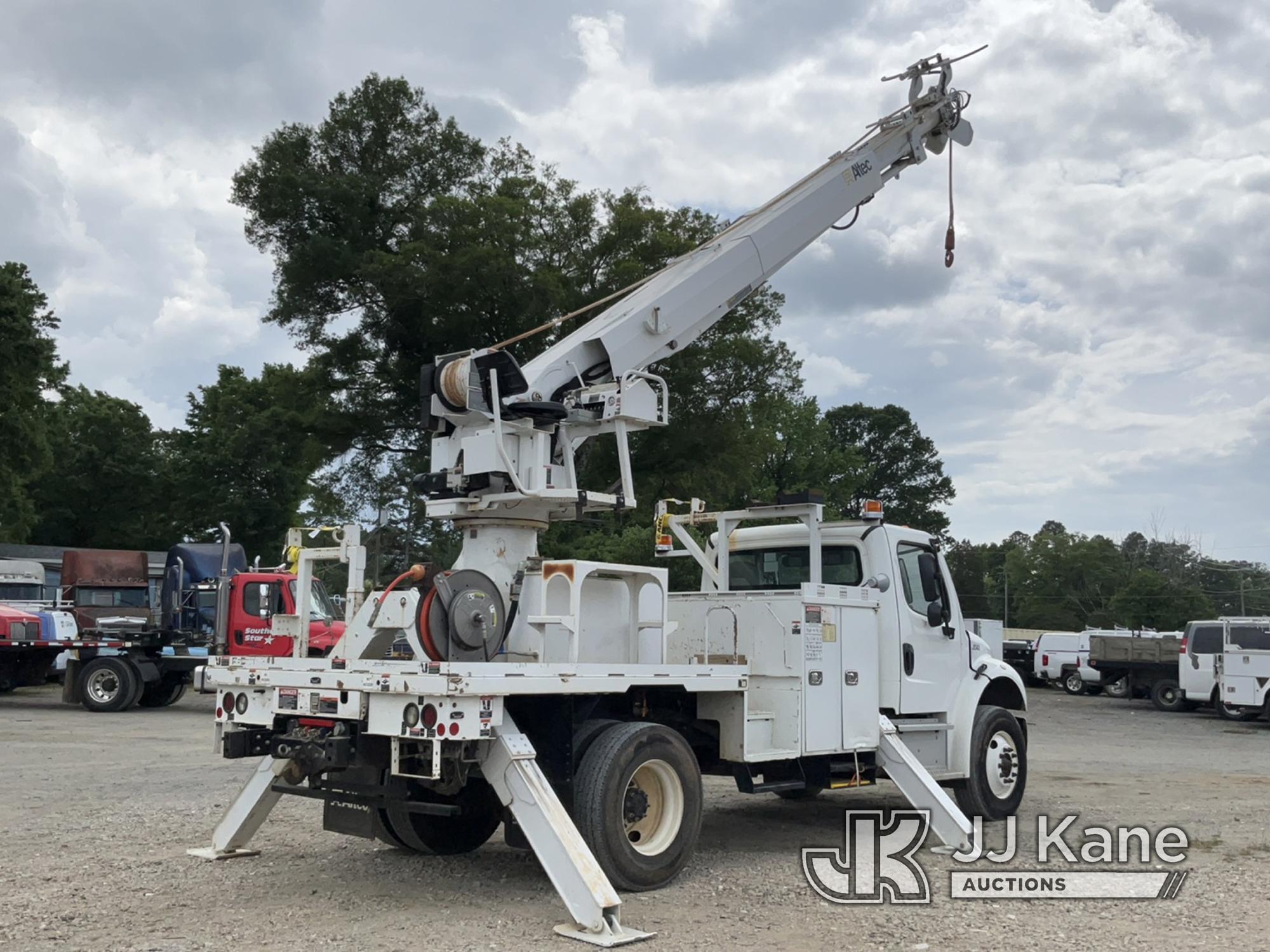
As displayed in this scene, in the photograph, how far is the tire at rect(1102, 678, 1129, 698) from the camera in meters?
30.3

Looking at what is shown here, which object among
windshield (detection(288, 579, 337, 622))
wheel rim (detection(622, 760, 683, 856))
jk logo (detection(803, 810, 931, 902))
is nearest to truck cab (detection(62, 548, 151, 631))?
windshield (detection(288, 579, 337, 622))

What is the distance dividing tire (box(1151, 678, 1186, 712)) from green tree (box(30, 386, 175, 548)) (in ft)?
140

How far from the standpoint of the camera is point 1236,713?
81.8 ft

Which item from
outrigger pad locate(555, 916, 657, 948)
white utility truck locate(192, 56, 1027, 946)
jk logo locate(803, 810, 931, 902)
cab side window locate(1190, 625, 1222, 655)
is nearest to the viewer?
outrigger pad locate(555, 916, 657, 948)

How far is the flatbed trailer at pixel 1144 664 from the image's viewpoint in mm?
28891

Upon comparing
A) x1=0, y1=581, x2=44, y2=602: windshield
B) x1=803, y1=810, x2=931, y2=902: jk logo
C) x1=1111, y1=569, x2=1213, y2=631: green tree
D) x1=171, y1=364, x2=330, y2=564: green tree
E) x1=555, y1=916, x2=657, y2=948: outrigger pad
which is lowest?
x1=803, y1=810, x2=931, y2=902: jk logo

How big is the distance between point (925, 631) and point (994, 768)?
1.44 m

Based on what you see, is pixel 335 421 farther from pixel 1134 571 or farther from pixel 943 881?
pixel 1134 571

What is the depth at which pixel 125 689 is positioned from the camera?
2200 cm

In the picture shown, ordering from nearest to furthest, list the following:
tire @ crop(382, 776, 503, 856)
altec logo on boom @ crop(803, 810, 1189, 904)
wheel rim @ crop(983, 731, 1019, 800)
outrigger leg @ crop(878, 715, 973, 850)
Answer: altec logo on boom @ crop(803, 810, 1189, 904)
tire @ crop(382, 776, 503, 856)
outrigger leg @ crop(878, 715, 973, 850)
wheel rim @ crop(983, 731, 1019, 800)

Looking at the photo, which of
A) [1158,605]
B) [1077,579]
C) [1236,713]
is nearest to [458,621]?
[1236,713]

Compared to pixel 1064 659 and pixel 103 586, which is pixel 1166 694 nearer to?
pixel 1064 659

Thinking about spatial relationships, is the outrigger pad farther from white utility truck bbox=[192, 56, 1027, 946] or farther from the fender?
the fender

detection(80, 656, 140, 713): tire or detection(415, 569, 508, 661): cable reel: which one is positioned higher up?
detection(415, 569, 508, 661): cable reel
